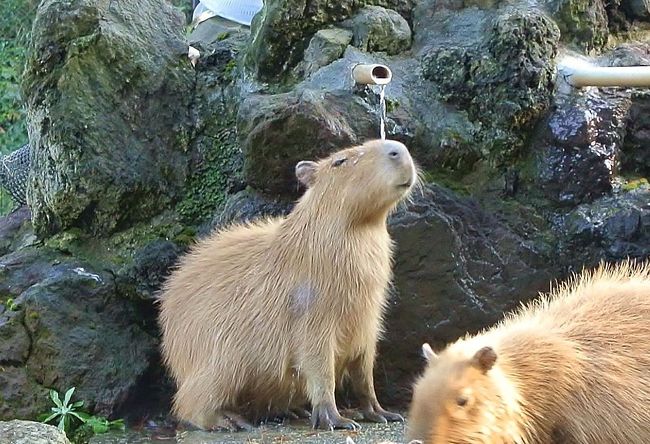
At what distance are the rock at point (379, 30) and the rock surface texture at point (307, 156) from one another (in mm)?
12

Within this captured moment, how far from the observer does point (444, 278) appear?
566cm

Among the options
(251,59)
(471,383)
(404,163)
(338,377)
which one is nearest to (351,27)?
(251,59)

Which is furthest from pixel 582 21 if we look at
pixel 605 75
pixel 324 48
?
pixel 324 48

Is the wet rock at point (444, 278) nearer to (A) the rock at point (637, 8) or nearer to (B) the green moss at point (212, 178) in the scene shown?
(B) the green moss at point (212, 178)

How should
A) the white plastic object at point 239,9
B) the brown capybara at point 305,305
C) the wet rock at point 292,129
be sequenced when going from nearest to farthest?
the brown capybara at point 305,305, the wet rock at point 292,129, the white plastic object at point 239,9

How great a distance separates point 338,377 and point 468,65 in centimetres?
189

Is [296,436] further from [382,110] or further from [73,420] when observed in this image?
[382,110]

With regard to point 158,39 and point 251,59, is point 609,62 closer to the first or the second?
point 251,59

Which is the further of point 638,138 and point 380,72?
point 638,138

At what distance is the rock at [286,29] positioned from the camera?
20.1 ft

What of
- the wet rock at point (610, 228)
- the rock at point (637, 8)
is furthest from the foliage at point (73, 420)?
the rock at point (637, 8)

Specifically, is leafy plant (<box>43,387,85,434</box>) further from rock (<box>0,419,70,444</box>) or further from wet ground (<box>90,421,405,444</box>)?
rock (<box>0,419,70,444</box>)

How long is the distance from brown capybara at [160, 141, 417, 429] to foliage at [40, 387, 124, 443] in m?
0.50

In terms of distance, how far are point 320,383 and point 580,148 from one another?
6.31 ft
